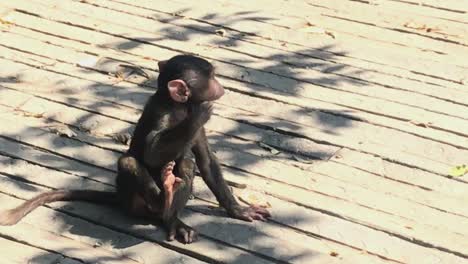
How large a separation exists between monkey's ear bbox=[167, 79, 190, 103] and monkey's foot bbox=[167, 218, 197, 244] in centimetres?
72

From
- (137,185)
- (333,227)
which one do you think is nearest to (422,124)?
(333,227)

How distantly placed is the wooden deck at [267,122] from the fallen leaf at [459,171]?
0.04 meters

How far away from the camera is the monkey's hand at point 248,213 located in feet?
17.8

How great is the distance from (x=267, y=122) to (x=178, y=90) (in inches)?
64.8

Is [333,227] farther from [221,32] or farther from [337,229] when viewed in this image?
[221,32]

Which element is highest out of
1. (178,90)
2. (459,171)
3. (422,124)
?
(178,90)

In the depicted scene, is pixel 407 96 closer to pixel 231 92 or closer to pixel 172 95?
pixel 231 92

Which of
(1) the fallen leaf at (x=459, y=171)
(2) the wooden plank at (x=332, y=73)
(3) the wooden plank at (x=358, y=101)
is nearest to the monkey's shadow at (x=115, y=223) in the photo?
(1) the fallen leaf at (x=459, y=171)

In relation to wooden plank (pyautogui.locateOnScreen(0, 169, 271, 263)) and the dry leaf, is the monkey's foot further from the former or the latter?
the dry leaf

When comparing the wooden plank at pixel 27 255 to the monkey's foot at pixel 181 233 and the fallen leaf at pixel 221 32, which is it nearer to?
the monkey's foot at pixel 181 233

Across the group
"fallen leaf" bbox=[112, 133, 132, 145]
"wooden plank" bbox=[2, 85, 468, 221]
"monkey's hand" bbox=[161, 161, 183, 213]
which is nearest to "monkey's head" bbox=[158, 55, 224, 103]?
"monkey's hand" bbox=[161, 161, 183, 213]

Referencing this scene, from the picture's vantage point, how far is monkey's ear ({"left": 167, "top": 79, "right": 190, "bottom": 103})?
16.3 feet

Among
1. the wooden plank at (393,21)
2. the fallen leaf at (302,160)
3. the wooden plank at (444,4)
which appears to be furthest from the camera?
the wooden plank at (444,4)

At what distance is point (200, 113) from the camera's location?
5016 mm
